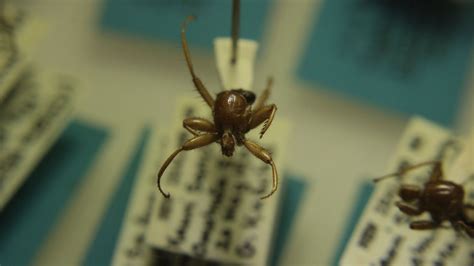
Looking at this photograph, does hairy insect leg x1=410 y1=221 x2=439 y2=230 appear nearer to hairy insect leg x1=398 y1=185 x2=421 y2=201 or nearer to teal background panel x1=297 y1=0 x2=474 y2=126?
hairy insect leg x1=398 y1=185 x2=421 y2=201

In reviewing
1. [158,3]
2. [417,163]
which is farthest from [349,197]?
[158,3]

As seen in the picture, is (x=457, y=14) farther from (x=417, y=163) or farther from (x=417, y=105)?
(x=417, y=163)


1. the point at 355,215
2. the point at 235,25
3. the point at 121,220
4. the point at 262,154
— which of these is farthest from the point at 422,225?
the point at 121,220

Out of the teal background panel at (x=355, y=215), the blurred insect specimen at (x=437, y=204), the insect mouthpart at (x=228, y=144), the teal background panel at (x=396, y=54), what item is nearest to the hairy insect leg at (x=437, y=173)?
the blurred insect specimen at (x=437, y=204)

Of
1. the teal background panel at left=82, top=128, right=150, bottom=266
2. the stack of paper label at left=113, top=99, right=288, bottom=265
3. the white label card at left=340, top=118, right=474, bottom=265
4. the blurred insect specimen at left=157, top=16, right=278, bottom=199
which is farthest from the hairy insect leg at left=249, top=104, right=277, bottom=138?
the teal background panel at left=82, top=128, right=150, bottom=266

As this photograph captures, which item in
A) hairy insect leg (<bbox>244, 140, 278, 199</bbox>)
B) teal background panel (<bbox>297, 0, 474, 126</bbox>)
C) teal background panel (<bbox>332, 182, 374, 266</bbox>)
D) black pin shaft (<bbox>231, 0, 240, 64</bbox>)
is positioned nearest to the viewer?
hairy insect leg (<bbox>244, 140, 278, 199</bbox>)

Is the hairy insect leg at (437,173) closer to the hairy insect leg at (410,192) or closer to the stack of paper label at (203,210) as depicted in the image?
the hairy insect leg at (410,192)
